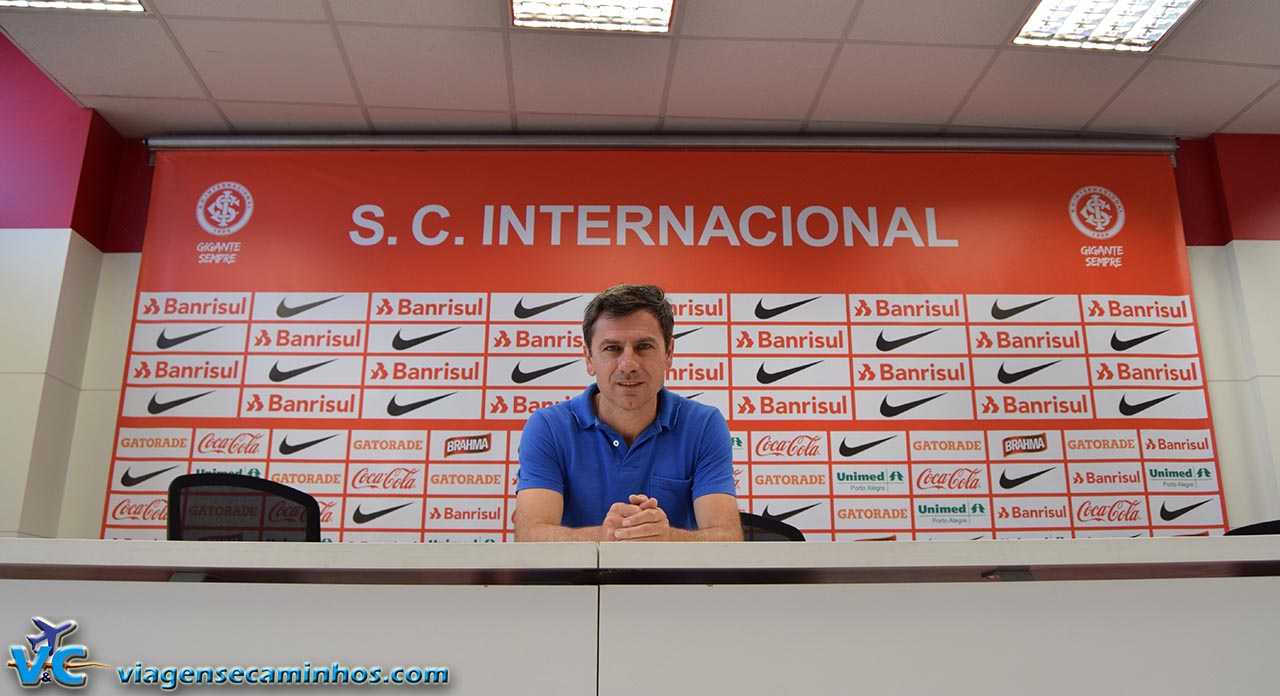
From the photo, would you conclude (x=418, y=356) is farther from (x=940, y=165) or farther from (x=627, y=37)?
(x=940, y=165)

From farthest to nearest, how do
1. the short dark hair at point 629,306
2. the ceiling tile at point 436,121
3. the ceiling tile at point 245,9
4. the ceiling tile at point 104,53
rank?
1. the ceiling tile at point 436,121
2. the ceiling tile at point 104,53
3. the ceiling tile at point 245,9
4. the short dark hair at point 629,306

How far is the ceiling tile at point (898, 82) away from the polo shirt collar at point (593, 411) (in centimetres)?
181

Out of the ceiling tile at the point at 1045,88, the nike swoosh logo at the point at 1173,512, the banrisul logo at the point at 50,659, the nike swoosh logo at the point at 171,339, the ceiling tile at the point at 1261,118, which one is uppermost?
the ceiling tile at the point at 1045,88

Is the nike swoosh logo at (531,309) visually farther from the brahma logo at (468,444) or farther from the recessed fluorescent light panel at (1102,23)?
the recessed fluorescent light panel at (1102,23)

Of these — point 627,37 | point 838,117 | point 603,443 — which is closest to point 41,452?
point 603,443

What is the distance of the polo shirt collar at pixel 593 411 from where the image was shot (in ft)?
6.48

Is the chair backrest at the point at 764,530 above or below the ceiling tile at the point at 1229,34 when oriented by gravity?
below

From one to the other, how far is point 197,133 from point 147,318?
34.0 inches

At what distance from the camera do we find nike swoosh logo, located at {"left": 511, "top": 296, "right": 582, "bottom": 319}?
3.41m

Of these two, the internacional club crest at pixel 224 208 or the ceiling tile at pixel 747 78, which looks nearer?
the ceiling tile at pixel 747 78

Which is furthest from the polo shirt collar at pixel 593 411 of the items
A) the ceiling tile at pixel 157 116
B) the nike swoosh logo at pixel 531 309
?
the ceiling tile at pixel 157 116

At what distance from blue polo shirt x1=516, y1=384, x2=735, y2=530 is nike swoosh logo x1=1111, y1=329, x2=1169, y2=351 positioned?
2207mm

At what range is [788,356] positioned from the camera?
3.37 meters

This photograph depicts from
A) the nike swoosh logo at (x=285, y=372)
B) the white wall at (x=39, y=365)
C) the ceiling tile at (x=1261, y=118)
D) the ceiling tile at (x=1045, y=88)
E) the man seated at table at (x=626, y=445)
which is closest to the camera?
the man seated at table at (x=626, y=445)
